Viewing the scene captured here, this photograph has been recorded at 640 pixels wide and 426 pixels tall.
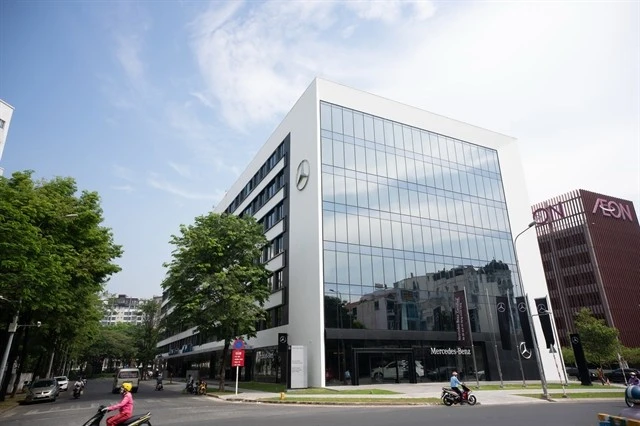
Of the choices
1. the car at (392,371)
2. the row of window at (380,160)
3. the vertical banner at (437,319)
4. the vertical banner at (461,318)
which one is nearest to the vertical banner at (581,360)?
the vertical banner at (461,318)

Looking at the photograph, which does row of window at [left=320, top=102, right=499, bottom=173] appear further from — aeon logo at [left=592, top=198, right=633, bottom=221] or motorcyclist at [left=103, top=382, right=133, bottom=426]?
aeon logo at [left=592, top=198, right=633, bottom=221]

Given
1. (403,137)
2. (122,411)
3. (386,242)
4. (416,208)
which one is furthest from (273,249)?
(122,411)

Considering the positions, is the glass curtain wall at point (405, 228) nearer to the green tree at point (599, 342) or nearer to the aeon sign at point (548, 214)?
the green tree at point (599, 342)

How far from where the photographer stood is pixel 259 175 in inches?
2088

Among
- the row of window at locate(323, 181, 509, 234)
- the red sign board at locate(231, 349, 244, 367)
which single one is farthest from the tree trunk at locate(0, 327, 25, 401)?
the row of window at locate(323, 181, 509, 234)

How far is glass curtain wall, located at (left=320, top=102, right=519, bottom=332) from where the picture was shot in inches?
→ 1383

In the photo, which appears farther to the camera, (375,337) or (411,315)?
(411,315)

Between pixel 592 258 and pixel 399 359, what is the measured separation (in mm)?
68538

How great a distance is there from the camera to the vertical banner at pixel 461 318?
3438cm

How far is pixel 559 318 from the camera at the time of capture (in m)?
85.7

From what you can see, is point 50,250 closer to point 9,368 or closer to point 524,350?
point 9,368

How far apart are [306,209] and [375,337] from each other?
13.0m

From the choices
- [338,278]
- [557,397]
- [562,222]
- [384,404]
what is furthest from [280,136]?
[562,222]

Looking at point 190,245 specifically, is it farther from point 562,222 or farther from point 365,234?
point 562,222
